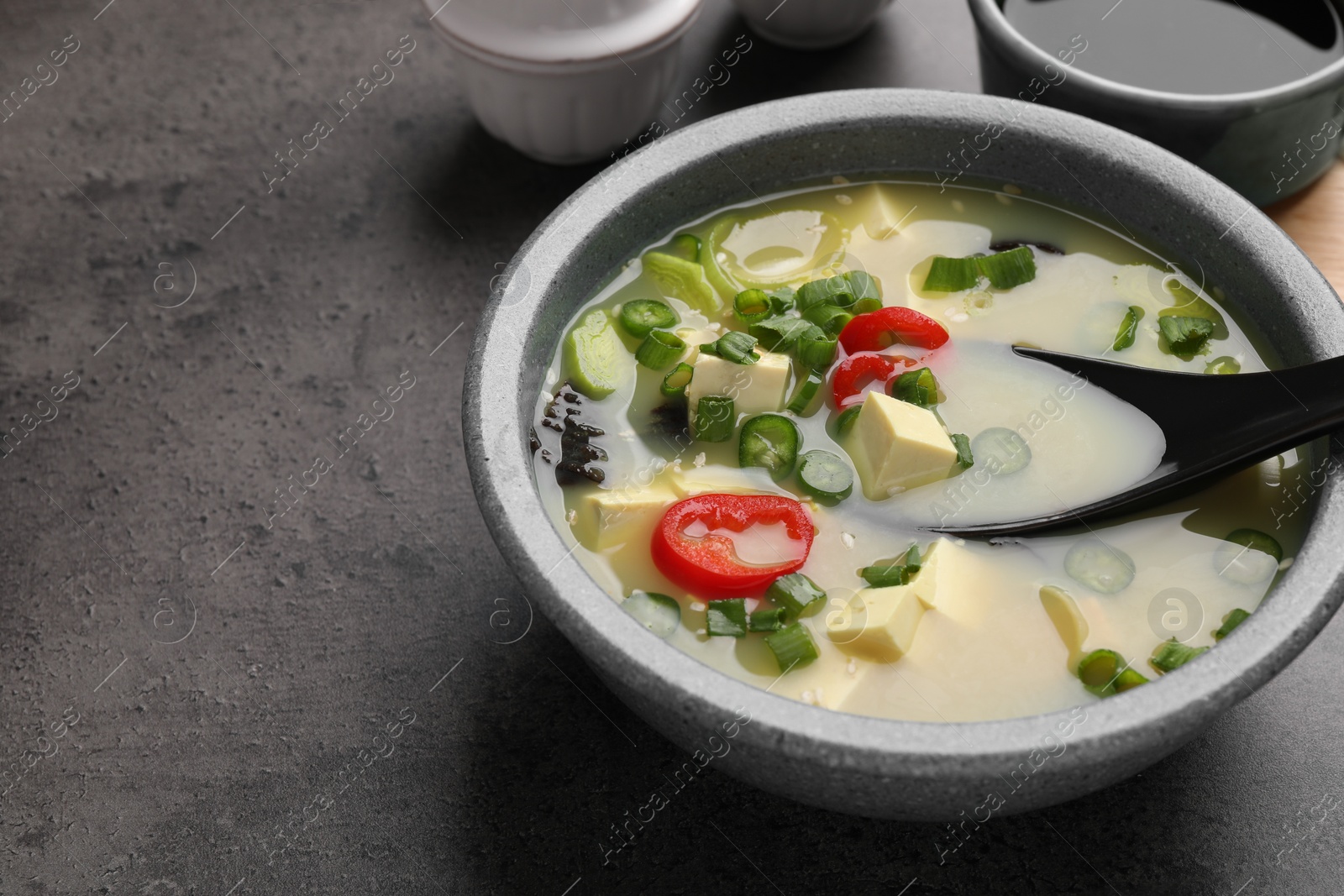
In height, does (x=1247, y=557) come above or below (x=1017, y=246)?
below

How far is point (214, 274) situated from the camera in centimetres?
271

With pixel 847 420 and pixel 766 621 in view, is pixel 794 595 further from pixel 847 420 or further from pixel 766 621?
pixel 847 420

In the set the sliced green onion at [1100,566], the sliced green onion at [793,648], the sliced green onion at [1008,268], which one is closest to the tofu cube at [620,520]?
the sliced green onion at [793,648]

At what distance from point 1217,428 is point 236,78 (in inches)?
99.3

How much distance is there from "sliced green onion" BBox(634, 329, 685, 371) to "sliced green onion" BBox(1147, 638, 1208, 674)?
0.90 meters

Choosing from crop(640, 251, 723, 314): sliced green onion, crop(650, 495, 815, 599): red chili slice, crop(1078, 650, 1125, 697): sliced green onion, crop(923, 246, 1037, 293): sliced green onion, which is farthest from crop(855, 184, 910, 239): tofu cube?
crop(1078, 650, 1125, 697): sliced green onion

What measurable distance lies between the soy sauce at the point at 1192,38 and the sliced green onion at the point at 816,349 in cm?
104

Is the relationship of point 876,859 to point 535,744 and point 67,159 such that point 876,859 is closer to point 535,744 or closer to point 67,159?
point 535,744

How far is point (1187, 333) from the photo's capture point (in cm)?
205

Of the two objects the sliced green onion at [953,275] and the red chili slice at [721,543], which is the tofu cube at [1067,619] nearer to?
the red chili slice at [721,543]

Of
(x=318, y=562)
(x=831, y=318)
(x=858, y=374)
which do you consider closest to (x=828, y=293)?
(x=831, y=318)

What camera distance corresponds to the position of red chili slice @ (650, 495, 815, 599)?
180 centimetres

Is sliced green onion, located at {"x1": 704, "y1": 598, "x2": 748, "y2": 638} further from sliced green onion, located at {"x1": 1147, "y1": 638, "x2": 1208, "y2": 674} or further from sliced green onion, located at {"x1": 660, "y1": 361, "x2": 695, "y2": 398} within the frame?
sliced green onion, located at {"x1": 1147, "y1": 638, "x2": 1208, "y2": 674}

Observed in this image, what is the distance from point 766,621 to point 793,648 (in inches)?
2.3
